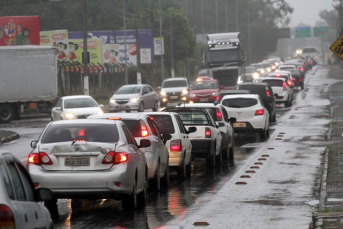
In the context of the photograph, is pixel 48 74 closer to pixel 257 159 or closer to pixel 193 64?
pixel 257 159

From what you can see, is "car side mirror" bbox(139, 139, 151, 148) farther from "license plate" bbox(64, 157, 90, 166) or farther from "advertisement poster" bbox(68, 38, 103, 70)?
"advertisement poster" bbox(68, 38, 103, 70)

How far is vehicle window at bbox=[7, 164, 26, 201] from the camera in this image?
20.1 feet

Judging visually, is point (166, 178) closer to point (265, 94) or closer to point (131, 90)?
point (265, 94)

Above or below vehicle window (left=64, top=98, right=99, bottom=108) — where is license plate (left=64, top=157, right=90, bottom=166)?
above

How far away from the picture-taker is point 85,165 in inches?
451

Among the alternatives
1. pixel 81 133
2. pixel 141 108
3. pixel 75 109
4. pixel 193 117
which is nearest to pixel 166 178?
pixel 81 133

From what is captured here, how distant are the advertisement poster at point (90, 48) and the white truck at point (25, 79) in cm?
2478

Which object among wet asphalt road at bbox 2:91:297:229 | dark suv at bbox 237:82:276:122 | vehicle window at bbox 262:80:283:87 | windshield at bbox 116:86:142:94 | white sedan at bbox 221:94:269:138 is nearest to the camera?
wet asphalt road at bbox 2:91:297:229

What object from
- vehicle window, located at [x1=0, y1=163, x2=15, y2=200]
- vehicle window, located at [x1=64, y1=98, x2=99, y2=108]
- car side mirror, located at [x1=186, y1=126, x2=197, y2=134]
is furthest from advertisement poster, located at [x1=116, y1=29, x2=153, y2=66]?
vehicle window, located at [x1=0, y1=163, x2=15, y2=200]

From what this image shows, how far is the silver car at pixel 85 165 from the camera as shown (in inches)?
448

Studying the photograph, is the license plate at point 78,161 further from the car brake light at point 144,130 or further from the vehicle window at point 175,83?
the vehicle window at point 175,83

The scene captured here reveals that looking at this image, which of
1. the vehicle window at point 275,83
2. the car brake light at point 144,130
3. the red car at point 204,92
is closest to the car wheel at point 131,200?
the car brake light at point 144,130

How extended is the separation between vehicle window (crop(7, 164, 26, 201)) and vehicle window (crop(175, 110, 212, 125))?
13.1 metres

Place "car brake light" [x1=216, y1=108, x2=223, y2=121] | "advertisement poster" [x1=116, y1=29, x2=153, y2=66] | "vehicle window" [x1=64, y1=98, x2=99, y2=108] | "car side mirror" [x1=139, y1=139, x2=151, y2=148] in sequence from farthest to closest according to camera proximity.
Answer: "advertisement poster" [x1=116, y1=29, x2=153, y2=66]
"vehicle window" [x1=64, y1=98, x2=99, y2=108]
"car brake light" [x1=216, y1=108, x2=223, y2=121]
"car side mirror" [x1=139, y1=139, x2=151, y2=148]
